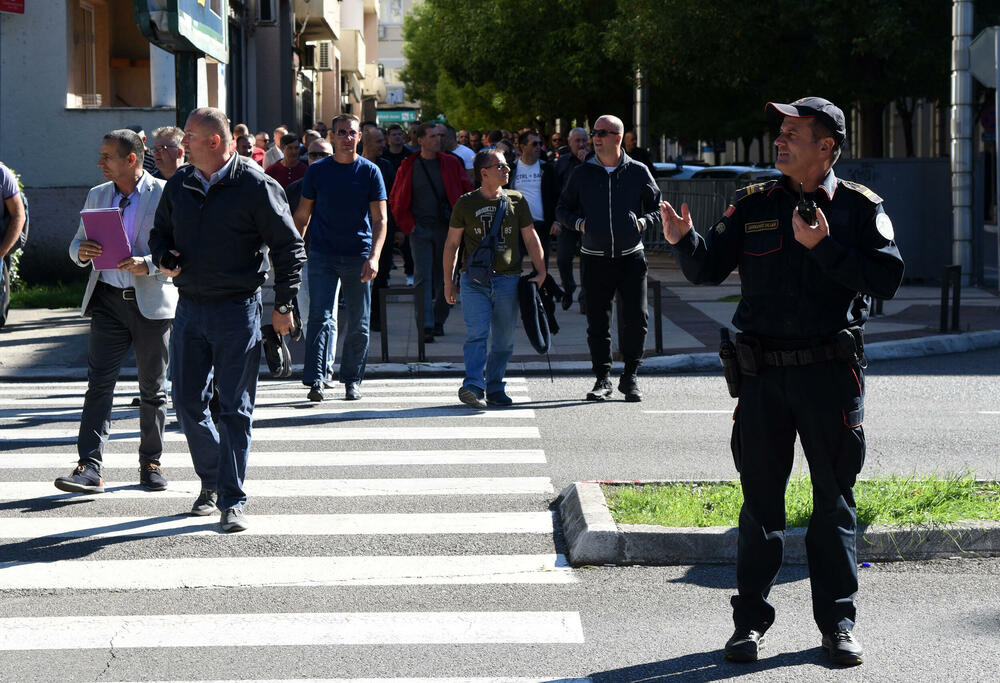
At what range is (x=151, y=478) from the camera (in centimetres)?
786

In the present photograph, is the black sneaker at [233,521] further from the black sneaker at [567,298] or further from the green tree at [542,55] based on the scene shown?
the green tree at [542,55]

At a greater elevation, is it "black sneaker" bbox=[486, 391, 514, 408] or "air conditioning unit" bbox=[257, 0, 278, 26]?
"air conditioning unit" bbox=[257, 0, 278, 26]

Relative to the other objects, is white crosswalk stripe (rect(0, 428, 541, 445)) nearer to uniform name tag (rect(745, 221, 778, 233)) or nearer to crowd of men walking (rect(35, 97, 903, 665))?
crowd of men walking (rect(35, 97, 903, 665))

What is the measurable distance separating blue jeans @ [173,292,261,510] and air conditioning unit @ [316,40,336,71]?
4066 centimetres

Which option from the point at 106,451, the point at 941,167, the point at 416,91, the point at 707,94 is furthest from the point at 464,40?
the point at 416,91

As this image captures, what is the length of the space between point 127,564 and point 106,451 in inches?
115

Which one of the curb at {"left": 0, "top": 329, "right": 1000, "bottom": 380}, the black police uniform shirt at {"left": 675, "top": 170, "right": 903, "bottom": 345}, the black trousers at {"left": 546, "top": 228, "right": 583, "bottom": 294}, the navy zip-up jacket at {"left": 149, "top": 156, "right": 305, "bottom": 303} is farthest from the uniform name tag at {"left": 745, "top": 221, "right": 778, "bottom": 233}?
the black trousers at {"left": 546, "top": 228, "right": 583, "bottom": 294}

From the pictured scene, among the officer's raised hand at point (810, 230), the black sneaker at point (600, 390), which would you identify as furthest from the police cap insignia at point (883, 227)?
the black sneaker at point (600, 390)

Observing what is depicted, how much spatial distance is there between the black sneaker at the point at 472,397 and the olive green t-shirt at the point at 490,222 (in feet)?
3.03

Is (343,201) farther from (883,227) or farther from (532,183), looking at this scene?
(883,227)

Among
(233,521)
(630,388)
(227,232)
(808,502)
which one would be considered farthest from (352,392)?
(808,502)

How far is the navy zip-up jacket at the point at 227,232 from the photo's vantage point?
22.2ft

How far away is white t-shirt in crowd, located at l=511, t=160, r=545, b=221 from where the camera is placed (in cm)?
1586

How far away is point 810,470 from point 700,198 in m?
21.5
